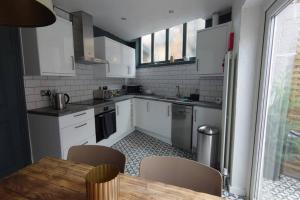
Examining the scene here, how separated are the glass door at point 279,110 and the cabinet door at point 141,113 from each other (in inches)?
92.8

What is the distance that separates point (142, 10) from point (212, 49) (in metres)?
1.28

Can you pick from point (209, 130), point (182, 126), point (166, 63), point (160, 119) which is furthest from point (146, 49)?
point (209, 130)

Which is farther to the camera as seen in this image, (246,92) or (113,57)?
(113,57)

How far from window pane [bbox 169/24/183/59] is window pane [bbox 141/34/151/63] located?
25.9 inches

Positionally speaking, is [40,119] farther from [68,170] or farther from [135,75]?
[135,75]

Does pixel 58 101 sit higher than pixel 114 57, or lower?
lower

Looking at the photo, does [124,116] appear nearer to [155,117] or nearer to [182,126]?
[155,117]

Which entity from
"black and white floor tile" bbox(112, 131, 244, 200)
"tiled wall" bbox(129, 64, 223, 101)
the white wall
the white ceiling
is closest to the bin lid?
the white wall

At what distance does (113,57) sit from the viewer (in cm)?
340

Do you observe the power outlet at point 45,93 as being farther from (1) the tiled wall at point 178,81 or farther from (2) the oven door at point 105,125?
(1) the tiled wall at point 178,81

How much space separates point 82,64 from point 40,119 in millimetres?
1388

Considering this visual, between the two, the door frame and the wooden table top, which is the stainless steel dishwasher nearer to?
the door frame

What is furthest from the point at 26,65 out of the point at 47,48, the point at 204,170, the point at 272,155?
the point at 272,155

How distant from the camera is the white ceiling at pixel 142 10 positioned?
236 cm
